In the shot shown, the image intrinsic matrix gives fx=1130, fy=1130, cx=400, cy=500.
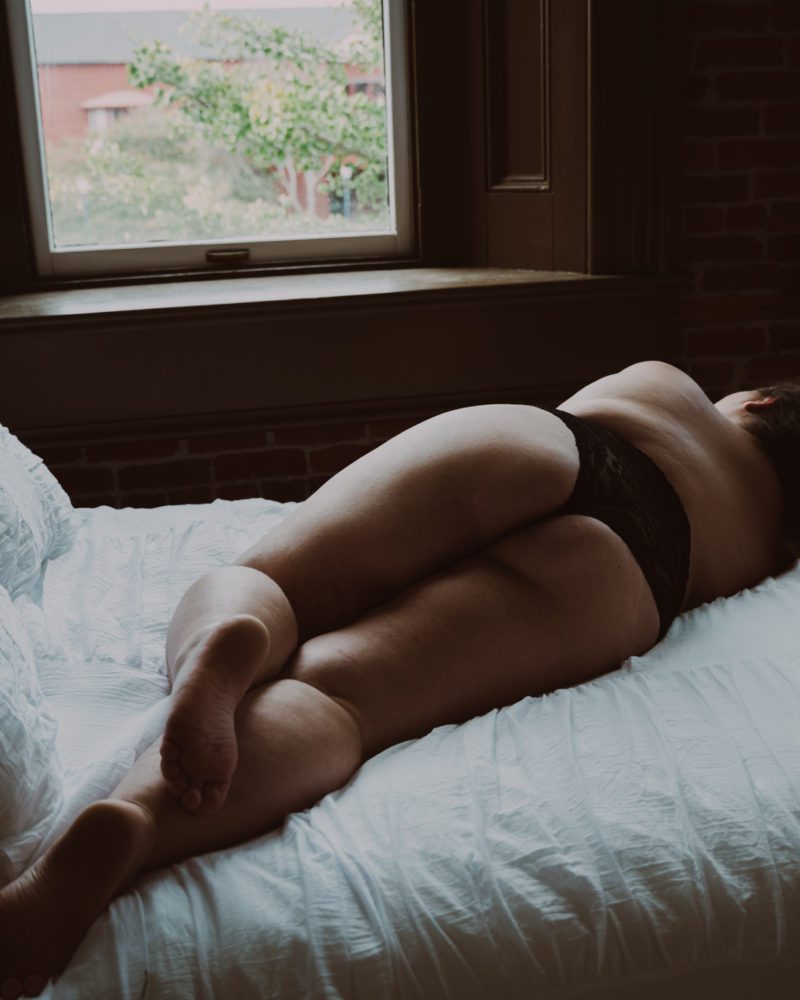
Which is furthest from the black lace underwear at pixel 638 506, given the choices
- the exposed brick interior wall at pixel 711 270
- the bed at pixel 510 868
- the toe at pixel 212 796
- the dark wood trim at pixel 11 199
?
the dark wood trim at pixel 11 199

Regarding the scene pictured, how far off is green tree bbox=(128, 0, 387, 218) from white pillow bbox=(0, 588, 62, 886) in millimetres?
2137

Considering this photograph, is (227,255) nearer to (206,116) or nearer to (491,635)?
(206,116)

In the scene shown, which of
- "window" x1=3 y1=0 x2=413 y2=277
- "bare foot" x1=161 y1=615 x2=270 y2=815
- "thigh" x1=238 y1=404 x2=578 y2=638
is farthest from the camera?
"window" x1=3 y1=0 x2=413 y2=277

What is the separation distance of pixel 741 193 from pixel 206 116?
1.40 m

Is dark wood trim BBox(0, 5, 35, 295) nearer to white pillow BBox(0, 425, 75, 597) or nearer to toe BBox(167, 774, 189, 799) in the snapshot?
white pillow BBox(0, 425, 75, 597)

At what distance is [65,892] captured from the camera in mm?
943

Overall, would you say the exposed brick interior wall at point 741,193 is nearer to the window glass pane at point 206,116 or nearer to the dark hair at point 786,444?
the window glass pane at point 206,116

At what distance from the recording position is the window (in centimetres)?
287

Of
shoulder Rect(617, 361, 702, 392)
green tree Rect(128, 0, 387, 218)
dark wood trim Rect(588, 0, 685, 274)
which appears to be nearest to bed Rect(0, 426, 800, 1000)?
shoulder Rect(617, 361, 702, 392)

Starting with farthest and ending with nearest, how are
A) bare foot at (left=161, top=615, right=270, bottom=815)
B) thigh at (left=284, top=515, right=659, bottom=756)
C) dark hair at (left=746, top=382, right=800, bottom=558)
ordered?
dark hair at (left=746, top=382, right=800, bottom=558) < thigh at (left=284, top=515, right=659, bottom=756) < bare foot at (left=161, top=615, right=270, bottom=815)

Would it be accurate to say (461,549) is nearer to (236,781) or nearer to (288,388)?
(236,781)

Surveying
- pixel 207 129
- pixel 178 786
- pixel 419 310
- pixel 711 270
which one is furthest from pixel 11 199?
pixel 178 786

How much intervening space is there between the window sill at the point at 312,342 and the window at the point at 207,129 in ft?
0.54

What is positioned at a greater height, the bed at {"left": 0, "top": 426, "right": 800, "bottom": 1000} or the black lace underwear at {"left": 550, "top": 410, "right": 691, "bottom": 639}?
the black lace underwear at {"left": 550, "top": 410, "right": 691, "bottom": 639}
